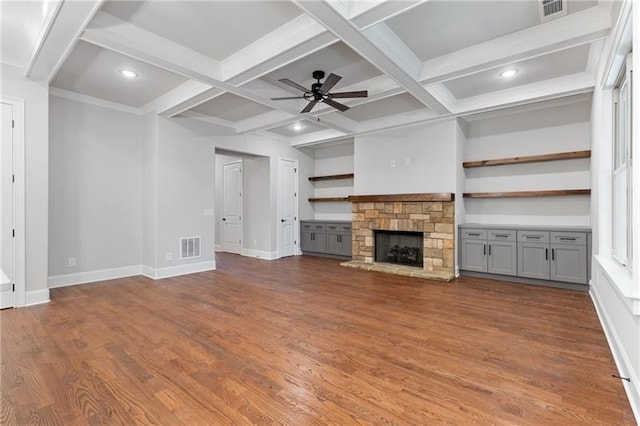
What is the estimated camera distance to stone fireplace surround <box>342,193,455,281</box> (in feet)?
17.6

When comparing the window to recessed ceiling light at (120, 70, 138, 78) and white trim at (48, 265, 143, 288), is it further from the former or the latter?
white trim at (48, 265, 143, 288)

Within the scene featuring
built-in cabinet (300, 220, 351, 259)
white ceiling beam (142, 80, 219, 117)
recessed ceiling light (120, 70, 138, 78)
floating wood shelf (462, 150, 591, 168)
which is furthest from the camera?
built-in cabinet (300, 220, 351, 259)

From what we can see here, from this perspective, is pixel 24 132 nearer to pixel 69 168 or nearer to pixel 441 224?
pixel 69 168

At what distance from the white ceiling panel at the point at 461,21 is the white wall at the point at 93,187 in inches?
183

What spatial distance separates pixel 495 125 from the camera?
557 cm

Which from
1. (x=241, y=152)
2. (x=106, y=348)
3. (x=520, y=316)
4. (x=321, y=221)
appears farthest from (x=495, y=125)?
(x=106, y=348)

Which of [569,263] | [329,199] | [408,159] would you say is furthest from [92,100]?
[569,263]

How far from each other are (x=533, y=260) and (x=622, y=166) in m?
2.28

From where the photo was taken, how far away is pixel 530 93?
4.43 meters

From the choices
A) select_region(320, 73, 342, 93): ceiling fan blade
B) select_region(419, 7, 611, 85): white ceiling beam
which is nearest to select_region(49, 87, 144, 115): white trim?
→ select_region(320, 73, 342, 93): ceiling fan blade

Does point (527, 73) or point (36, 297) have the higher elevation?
point (527, 73)

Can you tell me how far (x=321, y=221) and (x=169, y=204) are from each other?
3384mm

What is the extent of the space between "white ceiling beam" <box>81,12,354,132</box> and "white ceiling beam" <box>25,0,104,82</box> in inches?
5.2

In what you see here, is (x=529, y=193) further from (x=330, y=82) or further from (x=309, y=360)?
(x=309, y=360)
